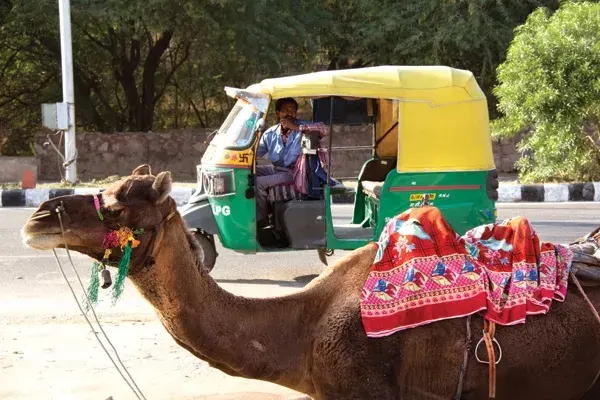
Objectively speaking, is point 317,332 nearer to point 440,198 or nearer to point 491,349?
point 491,349

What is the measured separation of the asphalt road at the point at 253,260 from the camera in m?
8.75

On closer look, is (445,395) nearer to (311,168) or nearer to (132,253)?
(132,253)

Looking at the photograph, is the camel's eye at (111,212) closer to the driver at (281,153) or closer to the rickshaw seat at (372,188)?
the driver at (281,153)

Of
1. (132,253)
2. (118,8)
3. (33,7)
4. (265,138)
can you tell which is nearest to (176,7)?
(118,8)

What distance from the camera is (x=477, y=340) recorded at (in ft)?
11.1

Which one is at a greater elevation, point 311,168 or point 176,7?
point 176,7

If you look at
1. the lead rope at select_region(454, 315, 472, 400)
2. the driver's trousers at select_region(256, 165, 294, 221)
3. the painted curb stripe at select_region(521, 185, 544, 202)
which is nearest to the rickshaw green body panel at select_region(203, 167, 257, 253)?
the driver's trousers at select_region(256, 165, 294, 221)

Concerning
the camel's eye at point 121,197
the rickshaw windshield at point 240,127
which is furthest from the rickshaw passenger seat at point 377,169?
the camel's eye at point 121,197

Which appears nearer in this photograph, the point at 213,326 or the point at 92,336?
the point at 213,326

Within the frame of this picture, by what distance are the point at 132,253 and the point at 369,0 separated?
728 inches

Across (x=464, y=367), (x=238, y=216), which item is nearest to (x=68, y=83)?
(x=238, y=216)

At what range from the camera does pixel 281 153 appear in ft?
27.5

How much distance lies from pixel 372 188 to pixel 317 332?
16.7 feet

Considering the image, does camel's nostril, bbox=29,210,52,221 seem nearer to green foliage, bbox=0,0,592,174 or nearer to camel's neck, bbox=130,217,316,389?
camel's neck, bbox=130,217,316,389
